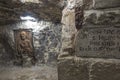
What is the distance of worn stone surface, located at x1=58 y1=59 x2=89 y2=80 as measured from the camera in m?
1.38

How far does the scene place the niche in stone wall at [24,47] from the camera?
4.85 metres

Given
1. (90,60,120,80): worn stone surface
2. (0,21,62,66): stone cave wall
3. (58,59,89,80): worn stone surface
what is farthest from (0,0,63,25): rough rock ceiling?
(90,60,120,80): worn stone surface

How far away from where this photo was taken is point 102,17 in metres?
1.34

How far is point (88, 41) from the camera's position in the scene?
1.41 m

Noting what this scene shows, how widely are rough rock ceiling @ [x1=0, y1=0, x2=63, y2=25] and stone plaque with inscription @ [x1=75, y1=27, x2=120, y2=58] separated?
1884 mm

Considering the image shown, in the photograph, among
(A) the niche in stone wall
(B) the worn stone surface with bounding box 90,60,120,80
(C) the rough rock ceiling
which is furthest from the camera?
(A) the niche in stone wall

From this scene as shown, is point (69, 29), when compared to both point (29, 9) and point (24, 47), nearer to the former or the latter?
point (29, 9)

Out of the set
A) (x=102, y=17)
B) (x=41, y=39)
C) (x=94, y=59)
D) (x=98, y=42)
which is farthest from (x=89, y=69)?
(x=41, y=39)

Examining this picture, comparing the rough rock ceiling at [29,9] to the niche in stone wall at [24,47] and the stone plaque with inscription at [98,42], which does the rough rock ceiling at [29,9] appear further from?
the stone plaque with inscription at [98,42]

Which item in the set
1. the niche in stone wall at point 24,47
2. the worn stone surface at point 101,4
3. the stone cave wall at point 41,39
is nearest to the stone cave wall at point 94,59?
the worn stone surface at point 101,4

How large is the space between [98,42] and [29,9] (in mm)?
2793

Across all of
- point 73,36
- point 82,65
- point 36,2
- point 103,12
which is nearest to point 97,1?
point 103,12

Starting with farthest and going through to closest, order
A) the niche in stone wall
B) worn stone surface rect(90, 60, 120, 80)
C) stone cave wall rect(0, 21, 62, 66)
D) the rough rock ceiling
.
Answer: the niche in stone wall → stone cave wall rect(0, 21, 62, 66) → the rough rock ceiling → worn stone surface rect(90, 60, 120, 80)

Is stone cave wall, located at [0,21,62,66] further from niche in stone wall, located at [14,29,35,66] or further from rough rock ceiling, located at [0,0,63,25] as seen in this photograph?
rough rock ceiling, located at [0,0,63,25]
